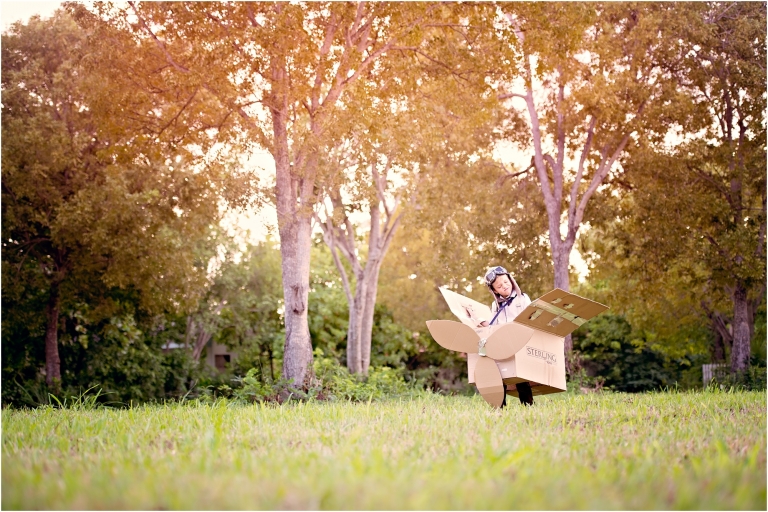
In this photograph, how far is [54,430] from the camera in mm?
5250

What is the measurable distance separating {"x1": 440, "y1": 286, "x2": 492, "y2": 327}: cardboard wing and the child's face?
326mm

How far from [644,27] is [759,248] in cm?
531

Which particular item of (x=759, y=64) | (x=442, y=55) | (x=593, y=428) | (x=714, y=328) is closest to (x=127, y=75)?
(x=442, y=55)

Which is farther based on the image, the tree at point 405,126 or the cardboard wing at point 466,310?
the tree at point 405,126

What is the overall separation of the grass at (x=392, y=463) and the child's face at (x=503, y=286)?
1985 millimetres

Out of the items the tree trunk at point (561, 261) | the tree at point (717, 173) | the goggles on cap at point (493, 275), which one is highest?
the tree at point (717, 173)

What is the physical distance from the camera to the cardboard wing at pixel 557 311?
648 centimetres

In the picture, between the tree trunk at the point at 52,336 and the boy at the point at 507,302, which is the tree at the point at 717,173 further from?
the tree trunk at the point at 52,336

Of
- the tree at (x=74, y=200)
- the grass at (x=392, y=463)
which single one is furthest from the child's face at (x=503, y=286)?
the tree at (x=74, y=200)

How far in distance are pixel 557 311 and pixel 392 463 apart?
12.0 feet

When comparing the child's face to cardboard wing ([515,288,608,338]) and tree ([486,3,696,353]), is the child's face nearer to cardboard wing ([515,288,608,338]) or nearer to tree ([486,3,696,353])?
cardboard wing ([515,288,608,338])

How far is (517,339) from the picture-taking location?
6.54m

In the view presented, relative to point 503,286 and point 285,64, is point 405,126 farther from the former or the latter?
point 503,286

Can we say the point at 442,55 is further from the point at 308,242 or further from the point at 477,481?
the point at 477,481
